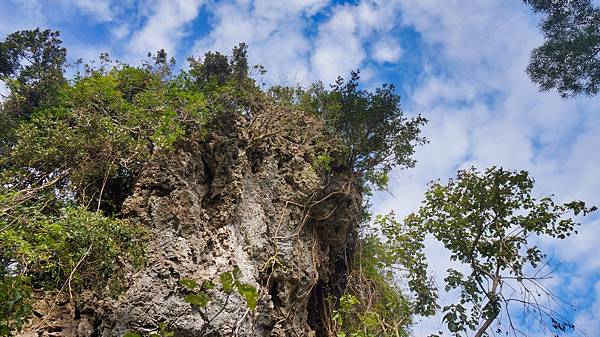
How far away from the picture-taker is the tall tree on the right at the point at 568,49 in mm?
7934

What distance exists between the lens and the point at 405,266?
934 cm

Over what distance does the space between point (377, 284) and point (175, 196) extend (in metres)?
4.49

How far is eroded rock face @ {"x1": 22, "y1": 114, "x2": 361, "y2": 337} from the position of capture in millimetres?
5883

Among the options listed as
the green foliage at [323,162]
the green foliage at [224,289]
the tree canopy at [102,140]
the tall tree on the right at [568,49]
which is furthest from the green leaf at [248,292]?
the tall tree on the right at [568,49]

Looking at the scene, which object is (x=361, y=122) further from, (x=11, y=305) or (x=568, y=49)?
(x=11, y=305)

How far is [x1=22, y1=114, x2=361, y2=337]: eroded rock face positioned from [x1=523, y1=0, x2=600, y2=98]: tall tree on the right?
4.12 m

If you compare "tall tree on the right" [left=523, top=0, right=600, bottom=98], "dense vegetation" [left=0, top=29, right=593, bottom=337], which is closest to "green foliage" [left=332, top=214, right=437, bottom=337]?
"dense vegetation" [left=0, top=29, right=593, bottom=337]

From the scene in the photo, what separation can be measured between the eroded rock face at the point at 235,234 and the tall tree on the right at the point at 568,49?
162 inches

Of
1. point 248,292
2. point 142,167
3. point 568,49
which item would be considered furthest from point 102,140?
point 568,49

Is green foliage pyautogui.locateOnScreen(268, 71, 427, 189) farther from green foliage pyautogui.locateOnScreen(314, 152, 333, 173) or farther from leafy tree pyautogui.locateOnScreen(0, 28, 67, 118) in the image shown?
leafy tree pyautogui.locateOnScreen(0, 28, 67, 118)

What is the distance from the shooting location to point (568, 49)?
8109 millimetres

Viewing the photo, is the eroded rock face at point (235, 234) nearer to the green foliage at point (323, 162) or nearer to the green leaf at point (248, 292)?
the green foliage at point (323, 162)

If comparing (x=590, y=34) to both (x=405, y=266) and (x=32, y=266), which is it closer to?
(x=405, y=266)

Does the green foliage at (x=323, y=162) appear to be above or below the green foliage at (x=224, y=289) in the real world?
above
